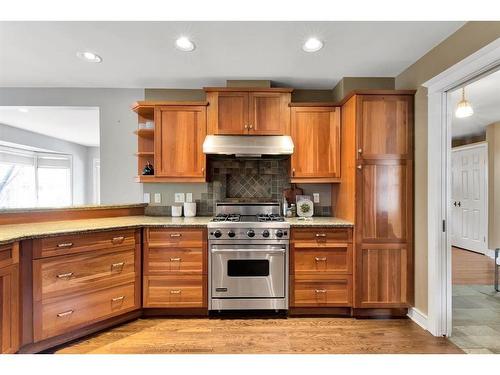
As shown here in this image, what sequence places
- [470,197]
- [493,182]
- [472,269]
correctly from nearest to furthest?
[472,269] < [493,182] < [470,197]

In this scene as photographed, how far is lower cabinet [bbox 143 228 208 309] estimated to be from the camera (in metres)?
2.47

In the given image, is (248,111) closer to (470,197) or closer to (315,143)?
(315,143)

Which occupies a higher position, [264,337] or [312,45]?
[312,45]

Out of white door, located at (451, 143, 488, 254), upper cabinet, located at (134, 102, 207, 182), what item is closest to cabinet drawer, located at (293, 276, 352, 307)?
upper cabinet, located at (134, 102, 207, 182)

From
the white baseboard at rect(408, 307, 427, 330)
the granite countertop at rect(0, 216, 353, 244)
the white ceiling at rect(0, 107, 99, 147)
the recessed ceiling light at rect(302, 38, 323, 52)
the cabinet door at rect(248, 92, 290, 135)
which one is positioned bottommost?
the white baseboard at rect(408, 307, 427, 330)

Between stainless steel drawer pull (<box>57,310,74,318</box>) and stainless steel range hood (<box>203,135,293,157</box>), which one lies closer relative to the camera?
stainless steel drawer pull (<box>57,310,74,318</box>)

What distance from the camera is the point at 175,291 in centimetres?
248

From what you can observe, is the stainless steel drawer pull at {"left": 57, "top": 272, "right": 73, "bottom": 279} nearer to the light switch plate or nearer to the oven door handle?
the oven door handle

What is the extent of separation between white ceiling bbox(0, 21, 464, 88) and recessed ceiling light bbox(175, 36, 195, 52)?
48 millimetres

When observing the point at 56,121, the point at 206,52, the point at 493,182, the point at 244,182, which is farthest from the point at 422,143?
the point at 56,121

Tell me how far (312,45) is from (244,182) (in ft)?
5.15

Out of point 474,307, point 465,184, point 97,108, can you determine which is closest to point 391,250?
point 474,307

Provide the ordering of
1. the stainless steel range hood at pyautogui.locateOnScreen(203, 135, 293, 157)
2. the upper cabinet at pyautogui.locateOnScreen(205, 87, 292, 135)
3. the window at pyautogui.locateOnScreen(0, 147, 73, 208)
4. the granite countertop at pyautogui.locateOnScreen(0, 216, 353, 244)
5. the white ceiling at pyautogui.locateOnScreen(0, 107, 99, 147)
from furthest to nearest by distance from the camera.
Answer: the window at pyautogui.locateOnScreen(0, 147, 73, 208) < the white ceiling at pyautogui.locateOnScreen(0, 107, 99, 147) < the upper cabinet at pyautogui.locateOnScreen(205, 87, 292, 135) < the stainless steel range hood at pyautogui.locateOnScreen(203, 135, 293, 157) < the granite countertop at pyautogui.locateOnScreen(0, 216, 353, 244)
